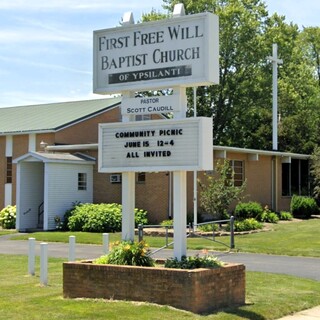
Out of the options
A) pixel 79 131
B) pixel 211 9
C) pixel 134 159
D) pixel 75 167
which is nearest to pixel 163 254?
pixel 134 159

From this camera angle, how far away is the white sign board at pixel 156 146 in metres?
12.1

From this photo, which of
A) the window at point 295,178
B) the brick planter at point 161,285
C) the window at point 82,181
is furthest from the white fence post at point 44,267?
the window at point 295,178

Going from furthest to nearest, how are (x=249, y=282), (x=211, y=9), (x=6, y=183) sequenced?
(x=211, y=9), (x=6, y=183), (x=249, y=282)

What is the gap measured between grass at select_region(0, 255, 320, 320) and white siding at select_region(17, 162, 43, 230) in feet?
57.1

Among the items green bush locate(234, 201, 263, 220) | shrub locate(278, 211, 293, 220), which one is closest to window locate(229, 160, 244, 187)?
shrub locate(278, 211, 293, 220)

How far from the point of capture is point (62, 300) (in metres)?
12.0

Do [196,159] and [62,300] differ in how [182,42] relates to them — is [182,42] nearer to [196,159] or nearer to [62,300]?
[196,159]

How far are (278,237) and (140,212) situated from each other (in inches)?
309

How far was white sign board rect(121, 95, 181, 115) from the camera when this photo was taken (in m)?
12.5

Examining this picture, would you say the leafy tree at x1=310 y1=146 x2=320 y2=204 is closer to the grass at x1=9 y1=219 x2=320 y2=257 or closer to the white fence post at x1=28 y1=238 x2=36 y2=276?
the grass at x1=9 y1=219 x2=320 y2=257

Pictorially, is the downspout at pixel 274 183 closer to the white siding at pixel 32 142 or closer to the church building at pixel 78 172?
the church building at pixel 78 172

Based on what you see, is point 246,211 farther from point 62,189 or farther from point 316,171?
point 62,189

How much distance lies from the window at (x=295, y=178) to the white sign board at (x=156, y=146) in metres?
27.4

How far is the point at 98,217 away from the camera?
3017 centimetres
